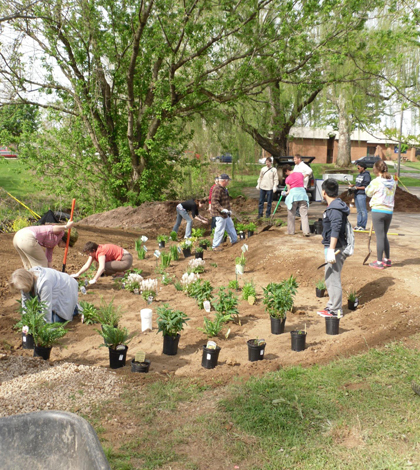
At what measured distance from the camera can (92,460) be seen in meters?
1.82

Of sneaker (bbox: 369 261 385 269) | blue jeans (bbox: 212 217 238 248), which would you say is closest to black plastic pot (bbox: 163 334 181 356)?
sneaker (bbox: 369 261 385 269)

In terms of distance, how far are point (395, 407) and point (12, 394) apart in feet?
11.0

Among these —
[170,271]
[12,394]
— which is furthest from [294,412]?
[170,271]

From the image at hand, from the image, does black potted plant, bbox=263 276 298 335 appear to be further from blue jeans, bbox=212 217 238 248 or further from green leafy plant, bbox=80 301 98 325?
blue jeans, bbox=212 217 238 248

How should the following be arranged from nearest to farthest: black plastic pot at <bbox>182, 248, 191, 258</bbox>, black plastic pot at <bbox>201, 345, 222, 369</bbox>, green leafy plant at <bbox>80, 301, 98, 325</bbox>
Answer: black plastic pot at <bbox>201, 345, 222, 369</bbox>, green leafy plant at <bbox>80, 301, 98, 325</bbox>, black plastic pot at <bbox>182, 248, 191, 258</bbox>

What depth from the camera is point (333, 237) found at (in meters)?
6.25

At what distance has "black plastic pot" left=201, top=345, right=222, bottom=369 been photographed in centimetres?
528

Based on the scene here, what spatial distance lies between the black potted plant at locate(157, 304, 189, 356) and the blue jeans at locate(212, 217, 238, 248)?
5466 millimetres

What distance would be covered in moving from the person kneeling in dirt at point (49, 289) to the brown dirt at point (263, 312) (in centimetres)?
31

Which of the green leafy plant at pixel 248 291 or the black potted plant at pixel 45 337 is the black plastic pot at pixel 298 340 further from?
the black potted plant at pixel 45 337

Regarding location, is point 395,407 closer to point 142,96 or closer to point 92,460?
point 92,460

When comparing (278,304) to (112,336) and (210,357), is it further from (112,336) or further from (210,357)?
(112,336)

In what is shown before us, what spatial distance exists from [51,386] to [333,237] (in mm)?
3712

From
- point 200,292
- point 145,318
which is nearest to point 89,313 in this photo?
point 145,318
